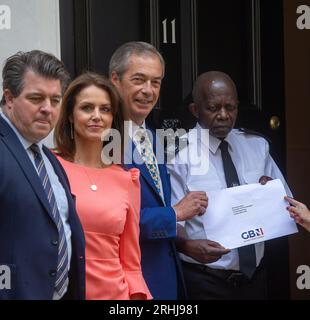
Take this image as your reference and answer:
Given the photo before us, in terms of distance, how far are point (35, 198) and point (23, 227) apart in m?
0.10

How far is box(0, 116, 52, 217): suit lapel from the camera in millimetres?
2486

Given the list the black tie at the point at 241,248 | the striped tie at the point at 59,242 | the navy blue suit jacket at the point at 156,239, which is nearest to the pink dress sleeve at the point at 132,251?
the navy blue suit jacket at the point at 156,239

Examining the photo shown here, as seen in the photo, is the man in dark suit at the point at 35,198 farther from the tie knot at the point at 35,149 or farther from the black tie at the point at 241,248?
the black tie at the point at 241,248

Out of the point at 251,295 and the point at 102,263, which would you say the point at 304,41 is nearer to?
the point at 251,295

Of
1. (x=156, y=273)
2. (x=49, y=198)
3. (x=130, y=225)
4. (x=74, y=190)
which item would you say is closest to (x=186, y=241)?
(x=156, y=273)

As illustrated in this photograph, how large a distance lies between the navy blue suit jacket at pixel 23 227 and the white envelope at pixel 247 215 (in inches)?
38.5

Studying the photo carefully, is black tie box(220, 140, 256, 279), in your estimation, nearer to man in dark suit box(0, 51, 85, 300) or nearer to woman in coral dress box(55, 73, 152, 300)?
woman in coral dress box(55, 73, 152, 300)

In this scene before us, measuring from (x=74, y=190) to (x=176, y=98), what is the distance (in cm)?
123

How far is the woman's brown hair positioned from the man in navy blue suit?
0.14 m

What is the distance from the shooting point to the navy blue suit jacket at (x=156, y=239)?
122 inches

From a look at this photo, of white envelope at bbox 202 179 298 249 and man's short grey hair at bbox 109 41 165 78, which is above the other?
man's short grey hair at bbox 109 41 165 78

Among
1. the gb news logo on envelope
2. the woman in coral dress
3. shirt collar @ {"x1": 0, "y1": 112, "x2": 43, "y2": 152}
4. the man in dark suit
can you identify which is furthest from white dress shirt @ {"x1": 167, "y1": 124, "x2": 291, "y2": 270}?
shirt collar @ {"x1": 0, "y1": 112, "x2": 43, "y2": 152}

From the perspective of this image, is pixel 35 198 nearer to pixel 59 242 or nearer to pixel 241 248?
pixel 59 242

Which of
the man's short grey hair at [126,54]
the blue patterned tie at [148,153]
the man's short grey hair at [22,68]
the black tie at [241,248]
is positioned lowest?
the black tie at [241,248]
